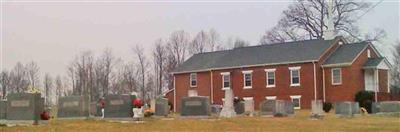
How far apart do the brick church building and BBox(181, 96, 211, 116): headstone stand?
745 inches

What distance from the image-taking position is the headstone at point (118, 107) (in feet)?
81.3

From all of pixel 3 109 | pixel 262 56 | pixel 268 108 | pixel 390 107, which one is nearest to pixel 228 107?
pixel 268 108

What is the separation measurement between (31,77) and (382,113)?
54.6 m

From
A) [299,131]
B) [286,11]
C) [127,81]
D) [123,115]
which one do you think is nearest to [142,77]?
[127,81]

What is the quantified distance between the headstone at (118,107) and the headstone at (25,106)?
295 centimetres

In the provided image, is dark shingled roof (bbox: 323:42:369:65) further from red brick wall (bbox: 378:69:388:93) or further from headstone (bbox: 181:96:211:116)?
headstone (bbox: 181:96:211:116)

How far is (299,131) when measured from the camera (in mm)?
20125

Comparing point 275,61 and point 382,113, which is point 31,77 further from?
point 382,113

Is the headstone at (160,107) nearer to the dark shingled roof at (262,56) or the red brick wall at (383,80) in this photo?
the dark shingled roof at (262,56)

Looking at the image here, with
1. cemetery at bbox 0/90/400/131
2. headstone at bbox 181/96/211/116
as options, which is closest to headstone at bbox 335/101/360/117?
cemetery at bbox 0/90/400/131

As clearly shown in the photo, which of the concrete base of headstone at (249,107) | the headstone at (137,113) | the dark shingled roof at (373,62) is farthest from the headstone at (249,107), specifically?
the dark shingled roof at (373,62)

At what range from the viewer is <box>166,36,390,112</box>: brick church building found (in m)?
47.6

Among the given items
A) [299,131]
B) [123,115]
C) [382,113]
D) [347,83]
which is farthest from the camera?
[347,83]

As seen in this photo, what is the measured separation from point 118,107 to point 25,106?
385 cm
